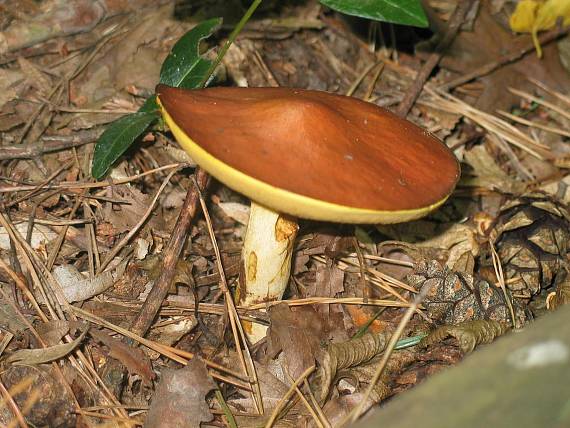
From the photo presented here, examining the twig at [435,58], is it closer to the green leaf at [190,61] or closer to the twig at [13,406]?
the green leaf at [190,61]

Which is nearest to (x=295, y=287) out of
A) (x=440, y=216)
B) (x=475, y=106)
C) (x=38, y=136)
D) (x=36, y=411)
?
(x=440, y=216)

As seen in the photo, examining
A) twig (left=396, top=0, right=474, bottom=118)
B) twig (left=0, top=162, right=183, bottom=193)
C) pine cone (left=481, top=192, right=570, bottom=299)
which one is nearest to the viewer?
twig (left=0, top=162, right=183, bottom=193)

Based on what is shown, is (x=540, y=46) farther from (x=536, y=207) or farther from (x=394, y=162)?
(x=394, y=162)

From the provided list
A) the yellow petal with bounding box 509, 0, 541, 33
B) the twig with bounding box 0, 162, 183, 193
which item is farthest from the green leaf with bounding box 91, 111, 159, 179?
A: the yellow petal with bounding box 509, 0, 541, 33

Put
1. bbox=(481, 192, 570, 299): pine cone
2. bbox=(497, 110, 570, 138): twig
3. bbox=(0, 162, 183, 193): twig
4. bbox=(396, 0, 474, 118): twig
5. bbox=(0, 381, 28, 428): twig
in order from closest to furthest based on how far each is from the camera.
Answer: bbox=(0, 381, 28, 428): twig → bbox=(0, 162, 183, 193): twig → bbox=(481, 192, 570, 299): pine cone → bbox=(396, 0, 474, 118): twig → bbox=(497, 110, 570, 138): twig

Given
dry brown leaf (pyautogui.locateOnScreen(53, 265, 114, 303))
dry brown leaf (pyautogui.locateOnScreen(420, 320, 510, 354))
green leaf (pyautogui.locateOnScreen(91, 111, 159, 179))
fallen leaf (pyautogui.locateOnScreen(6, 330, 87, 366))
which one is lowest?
fallen leaf (pyautogui.locateOnScreen(6, 330, 87, 366))

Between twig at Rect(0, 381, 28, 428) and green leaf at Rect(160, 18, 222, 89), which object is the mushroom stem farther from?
twig at Rect(0, 381, 28, 428)
